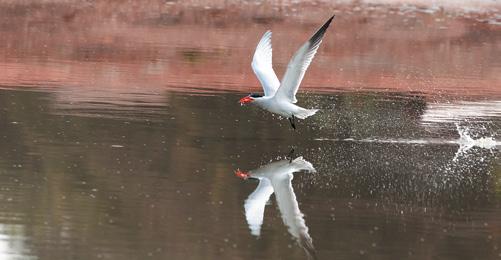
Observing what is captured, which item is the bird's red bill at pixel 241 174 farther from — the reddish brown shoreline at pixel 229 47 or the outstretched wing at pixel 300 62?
the reddish brown shoreline at pixel 229 47

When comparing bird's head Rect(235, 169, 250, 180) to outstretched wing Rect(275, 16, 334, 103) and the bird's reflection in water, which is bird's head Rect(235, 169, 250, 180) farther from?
outstretched wing Rect(275, 16, 334, 103)

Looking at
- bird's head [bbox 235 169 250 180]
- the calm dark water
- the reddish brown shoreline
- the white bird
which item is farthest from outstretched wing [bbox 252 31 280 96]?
the reddish brown shoreline

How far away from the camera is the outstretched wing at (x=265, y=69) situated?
17094 mm

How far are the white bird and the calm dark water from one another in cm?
57

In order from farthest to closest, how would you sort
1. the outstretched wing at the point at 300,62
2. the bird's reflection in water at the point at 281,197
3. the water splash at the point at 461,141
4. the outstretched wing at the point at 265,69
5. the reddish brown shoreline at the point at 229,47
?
the reddish brown shoreline at the point at 229,47, the water splash at the point at 461,141, the outstretched wing at the point at 265,69, the outstretched wing at the point at 300,62, the bird's reflection in water at the point at 281,197

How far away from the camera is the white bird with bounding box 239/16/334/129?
15570 mm

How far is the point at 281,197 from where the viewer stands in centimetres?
1385

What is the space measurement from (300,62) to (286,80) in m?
0.43

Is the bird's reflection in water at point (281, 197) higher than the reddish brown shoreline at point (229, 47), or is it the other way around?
the bird's reflection in water at point (281, 197)

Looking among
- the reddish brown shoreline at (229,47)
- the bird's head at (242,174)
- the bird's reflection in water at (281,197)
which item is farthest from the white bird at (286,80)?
the reddish brown shoreline at (229,47)

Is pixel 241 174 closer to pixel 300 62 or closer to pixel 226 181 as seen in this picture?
pixel 226 181

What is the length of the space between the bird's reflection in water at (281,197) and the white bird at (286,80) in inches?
26.3

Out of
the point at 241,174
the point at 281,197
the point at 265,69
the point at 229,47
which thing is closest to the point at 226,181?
the point at 241,174

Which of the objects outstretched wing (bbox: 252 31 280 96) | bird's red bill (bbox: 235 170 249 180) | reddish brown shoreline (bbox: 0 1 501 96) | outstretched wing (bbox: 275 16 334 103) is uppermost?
outstretched wing (bbox: 275 16 334 103)
